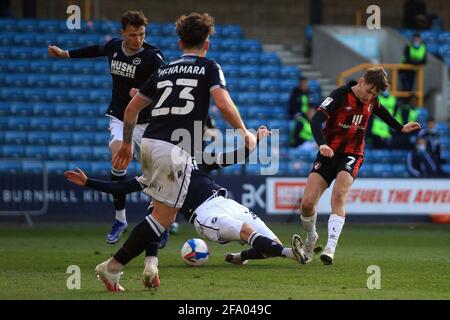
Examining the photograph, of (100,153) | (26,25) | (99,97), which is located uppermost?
(26,25)

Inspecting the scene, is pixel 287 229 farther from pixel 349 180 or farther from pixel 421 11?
pixel 421 11

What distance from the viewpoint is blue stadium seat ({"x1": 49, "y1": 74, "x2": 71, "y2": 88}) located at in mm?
24641

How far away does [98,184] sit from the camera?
33.5 ft

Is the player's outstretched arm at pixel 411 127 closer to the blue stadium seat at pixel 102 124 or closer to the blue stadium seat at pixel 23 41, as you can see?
the blue stadium seat at pixel 102 124

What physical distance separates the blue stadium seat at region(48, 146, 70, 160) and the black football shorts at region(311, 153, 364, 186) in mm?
11385

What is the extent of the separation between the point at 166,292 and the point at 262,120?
1618 cm

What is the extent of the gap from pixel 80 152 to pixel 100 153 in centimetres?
44

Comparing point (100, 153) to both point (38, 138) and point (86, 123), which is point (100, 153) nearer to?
point (86, 123)

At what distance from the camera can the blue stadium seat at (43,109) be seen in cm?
2391

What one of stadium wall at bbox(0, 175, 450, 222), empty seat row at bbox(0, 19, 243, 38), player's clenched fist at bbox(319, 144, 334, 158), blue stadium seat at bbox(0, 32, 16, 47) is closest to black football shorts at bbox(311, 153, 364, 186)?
player's clenched fist at bbox(319, 144, 334, 158)

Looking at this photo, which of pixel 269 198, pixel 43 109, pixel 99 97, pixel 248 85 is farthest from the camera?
pixel 248 85

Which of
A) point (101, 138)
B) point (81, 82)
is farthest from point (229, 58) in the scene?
point (101, 138)

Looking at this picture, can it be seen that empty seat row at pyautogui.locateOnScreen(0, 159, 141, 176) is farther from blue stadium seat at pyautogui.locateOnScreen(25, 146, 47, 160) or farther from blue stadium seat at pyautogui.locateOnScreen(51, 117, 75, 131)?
blue stadium seat at pyautogui.locateOnScreen(51, 117, 75, 131)

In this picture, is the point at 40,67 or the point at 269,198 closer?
the point at 269,198
